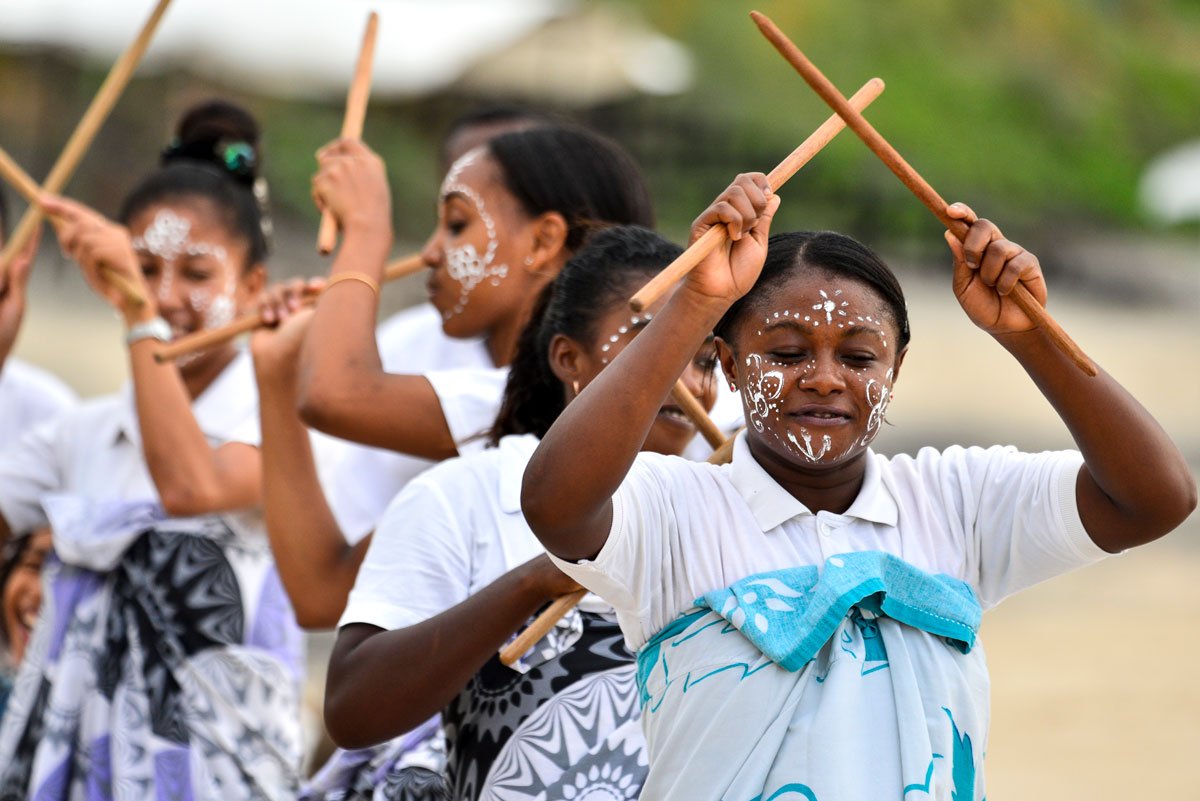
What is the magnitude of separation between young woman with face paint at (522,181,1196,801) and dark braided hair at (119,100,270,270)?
2247mm

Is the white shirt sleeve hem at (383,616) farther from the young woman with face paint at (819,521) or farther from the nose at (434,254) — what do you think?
the nose at (434,254)

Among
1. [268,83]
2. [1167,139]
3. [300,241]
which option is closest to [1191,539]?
[300,241]

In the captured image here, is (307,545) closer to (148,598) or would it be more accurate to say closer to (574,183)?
(148,598)

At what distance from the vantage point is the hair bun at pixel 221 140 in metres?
4.55

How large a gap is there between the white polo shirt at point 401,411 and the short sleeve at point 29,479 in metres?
0.79

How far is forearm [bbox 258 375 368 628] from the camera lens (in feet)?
10.9

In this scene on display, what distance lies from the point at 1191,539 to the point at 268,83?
1067cm

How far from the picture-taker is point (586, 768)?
2.69 meters

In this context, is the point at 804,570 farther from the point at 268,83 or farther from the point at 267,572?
the point at 268,83

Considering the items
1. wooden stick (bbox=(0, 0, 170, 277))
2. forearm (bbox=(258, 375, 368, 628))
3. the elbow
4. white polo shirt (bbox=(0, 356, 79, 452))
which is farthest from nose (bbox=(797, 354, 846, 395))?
white polo shirt (bbox=(0, 356, 79, 452))

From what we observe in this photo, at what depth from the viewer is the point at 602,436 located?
84.6 inches

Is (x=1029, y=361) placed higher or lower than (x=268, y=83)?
lower

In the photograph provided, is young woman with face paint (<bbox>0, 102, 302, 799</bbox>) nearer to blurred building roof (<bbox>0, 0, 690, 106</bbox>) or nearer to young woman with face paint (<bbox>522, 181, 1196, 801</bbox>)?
young woman with face paint (<bbox>522, 181, 1196, 801</bbox>)

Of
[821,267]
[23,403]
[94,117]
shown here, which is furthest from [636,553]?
[23,403]
